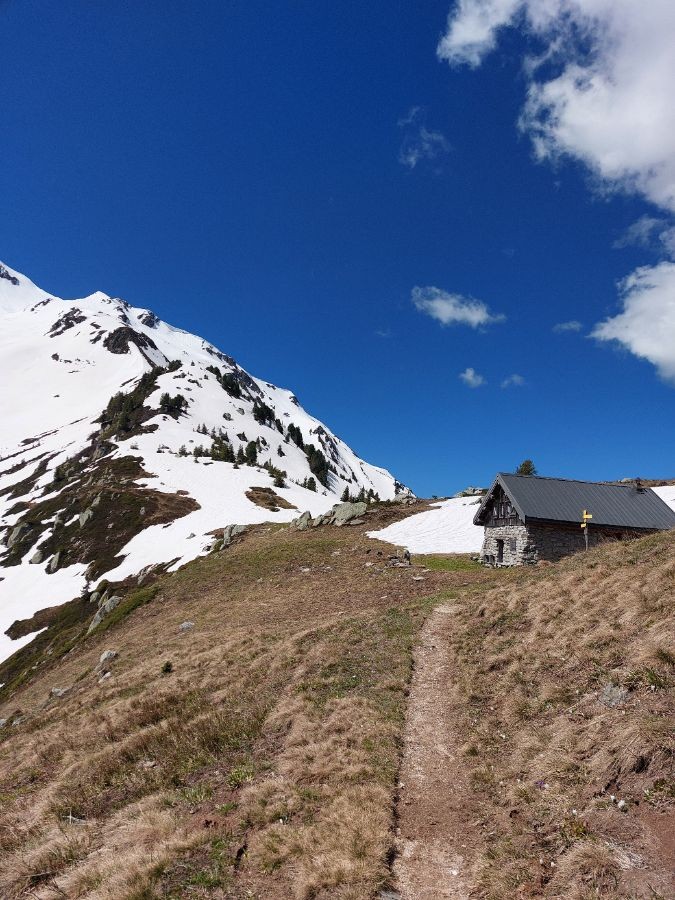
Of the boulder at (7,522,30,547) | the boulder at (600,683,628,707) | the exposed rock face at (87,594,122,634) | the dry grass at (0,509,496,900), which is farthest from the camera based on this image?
the boulder at (7,522,30,547)

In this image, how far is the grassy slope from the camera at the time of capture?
819cm

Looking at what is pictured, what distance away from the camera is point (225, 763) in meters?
12.8

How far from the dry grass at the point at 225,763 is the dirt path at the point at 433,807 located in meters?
0.41

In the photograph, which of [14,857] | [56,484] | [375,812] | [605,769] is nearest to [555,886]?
[605,769]

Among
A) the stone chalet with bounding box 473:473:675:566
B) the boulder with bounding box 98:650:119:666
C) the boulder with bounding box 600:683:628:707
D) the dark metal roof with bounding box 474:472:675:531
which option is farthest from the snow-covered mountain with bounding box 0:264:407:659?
the boulder with bounding box 600:683:628:707

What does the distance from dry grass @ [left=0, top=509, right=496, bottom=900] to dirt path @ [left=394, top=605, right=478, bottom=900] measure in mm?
405

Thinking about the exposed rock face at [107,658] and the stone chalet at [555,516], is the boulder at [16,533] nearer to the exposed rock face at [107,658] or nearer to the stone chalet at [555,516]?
the exposed rock face at [107,658]

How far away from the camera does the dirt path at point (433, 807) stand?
8.05 meters

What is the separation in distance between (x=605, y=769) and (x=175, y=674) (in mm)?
18182

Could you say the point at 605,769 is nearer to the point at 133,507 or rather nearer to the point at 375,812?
the point at 375,812

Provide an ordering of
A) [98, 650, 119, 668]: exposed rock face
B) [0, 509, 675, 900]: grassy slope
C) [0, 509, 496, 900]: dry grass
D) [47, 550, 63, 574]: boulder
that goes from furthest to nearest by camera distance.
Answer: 1. [47, 550, 63, 574]: boulder
2. [98, 650, 119, 668]: exposed rock face
3. [0, 509, 496, 900]: dry grass
4. [0, 509, 675, 900]: grassy slope

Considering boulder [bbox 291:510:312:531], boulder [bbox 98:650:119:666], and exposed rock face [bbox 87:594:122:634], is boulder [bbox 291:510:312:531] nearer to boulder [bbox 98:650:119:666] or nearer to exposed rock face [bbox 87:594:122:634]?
exposed rock face [bbox 87:594:122:634]

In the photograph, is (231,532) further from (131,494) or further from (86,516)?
(86,516)

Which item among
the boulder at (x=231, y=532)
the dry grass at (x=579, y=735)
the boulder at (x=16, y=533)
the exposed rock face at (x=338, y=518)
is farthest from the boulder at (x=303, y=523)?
the boulder at (x=16, y=533)
